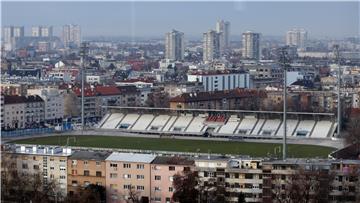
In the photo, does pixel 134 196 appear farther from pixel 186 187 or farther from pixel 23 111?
pixel 23 111

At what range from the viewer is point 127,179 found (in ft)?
15.8

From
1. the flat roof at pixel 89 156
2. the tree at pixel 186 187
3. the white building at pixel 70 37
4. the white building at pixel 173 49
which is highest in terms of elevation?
the white building at pixel 70 37

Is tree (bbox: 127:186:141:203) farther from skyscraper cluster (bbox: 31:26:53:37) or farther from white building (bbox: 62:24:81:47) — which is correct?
white building (bbox: 62:24:81:47)

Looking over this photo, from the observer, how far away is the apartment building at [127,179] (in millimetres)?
4738

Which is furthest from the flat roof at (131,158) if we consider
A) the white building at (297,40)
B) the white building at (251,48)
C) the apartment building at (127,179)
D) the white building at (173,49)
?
the white building at (173,49)

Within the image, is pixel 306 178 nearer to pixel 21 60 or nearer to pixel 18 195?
pixel 18 195

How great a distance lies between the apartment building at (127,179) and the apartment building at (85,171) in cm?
5

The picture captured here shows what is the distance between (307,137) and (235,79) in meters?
5.69

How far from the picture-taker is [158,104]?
31.3 ft

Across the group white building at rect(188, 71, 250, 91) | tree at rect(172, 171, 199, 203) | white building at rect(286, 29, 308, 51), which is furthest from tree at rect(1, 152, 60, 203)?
white building at rect(286, 29, 308, 51)

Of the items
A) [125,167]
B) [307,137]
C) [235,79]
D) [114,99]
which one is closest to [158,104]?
[114,99]

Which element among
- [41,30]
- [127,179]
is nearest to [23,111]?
[127,179]

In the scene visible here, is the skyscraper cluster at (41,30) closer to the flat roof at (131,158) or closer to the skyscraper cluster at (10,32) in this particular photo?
the skyscraper cluster at (10,32)

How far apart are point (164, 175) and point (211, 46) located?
42.5ft
